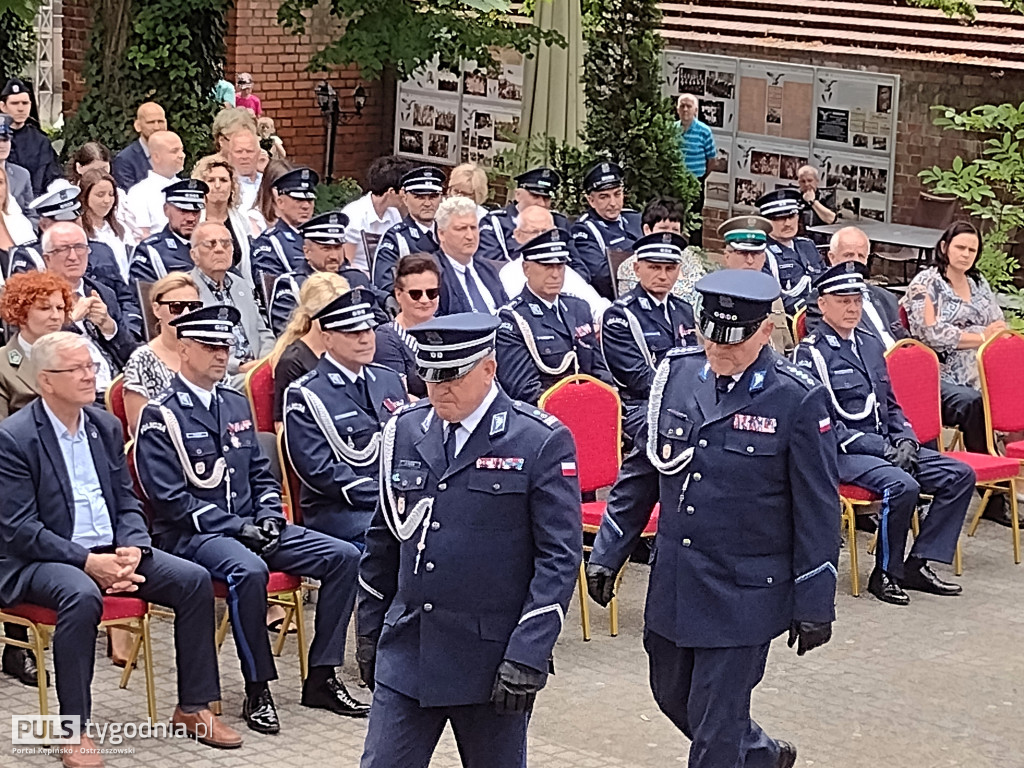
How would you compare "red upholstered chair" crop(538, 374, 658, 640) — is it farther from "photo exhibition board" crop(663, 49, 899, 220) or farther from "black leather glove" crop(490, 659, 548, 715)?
"photo exhibition board" crop(663, 49, 899, 220)

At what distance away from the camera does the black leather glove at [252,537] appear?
725 centimetres

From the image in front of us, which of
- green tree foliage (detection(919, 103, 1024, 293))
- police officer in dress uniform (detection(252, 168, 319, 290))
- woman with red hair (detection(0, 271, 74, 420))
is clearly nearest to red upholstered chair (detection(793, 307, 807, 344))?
green tree foliage (detection(919, 103, 1024, 293))

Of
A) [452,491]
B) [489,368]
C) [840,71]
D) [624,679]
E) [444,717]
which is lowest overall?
[624,679]

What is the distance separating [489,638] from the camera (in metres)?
5.23

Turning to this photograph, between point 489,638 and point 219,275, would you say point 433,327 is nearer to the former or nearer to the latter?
point 489,638

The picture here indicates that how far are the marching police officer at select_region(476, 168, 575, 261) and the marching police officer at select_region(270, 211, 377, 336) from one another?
1.48 meters

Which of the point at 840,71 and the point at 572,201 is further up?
the point at 840,71

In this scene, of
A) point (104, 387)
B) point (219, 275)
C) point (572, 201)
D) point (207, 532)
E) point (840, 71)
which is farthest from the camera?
point (840, 71)

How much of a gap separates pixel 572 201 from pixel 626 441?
6201 millimetres

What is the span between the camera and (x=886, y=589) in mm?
9156

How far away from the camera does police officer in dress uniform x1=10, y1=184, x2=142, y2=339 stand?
30.3 ft

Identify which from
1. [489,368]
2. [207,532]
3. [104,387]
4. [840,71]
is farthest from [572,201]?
[489,368]

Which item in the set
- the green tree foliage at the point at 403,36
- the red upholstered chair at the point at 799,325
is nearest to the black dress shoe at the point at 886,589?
the red upholstered chair at the point at 799,325

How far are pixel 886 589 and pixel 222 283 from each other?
11.7 feet
